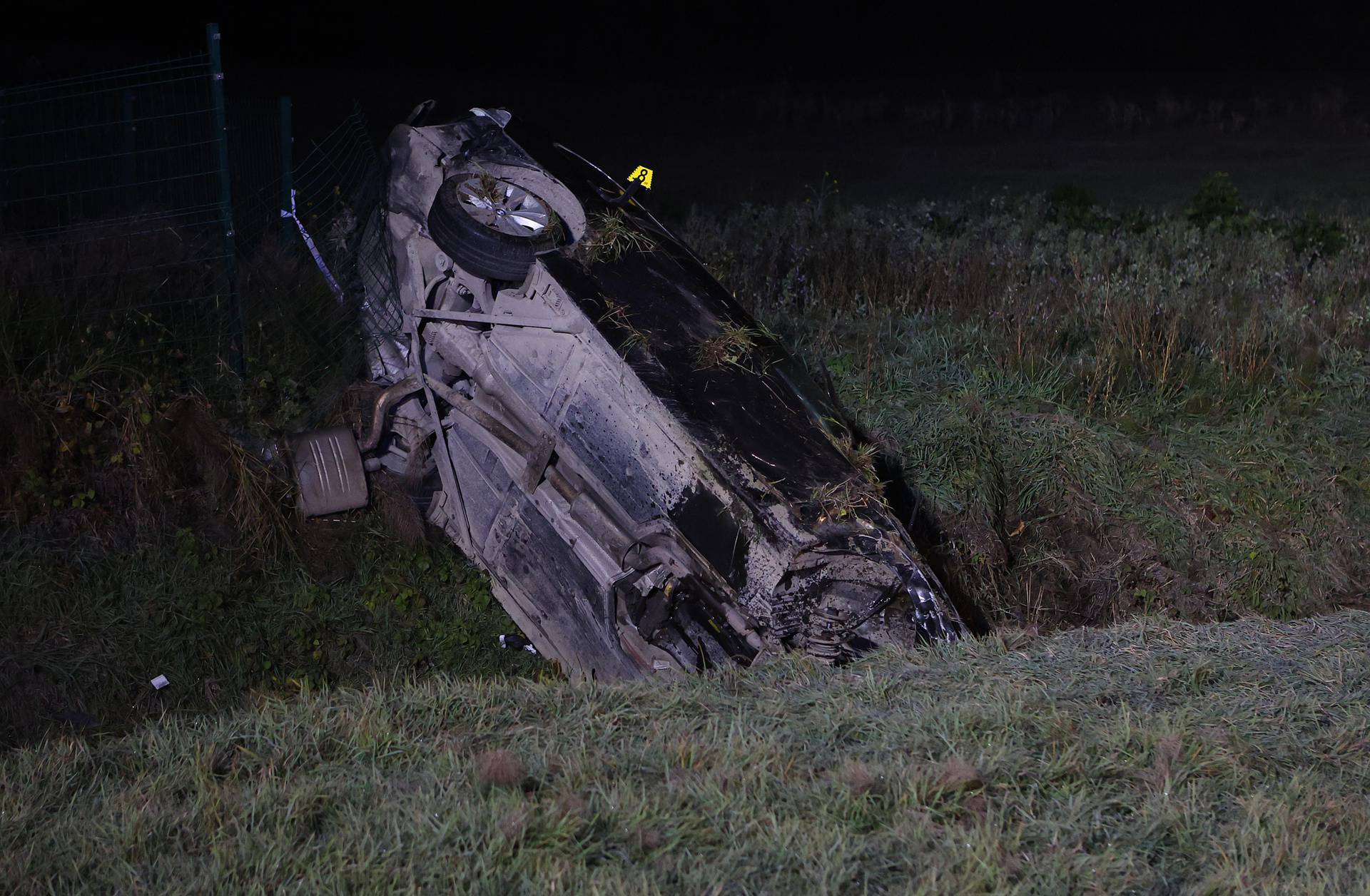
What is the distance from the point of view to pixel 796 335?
25.0 feet

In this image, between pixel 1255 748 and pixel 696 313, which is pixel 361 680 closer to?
pixel 696 313

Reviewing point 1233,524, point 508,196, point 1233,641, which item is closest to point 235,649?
point 508,196

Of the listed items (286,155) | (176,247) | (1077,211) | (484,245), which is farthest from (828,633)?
(1077,211)

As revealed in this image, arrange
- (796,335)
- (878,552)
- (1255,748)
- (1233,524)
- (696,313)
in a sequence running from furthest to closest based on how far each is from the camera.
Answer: (796,335), (1233,524), (696,313), (878,552), (1255,748)

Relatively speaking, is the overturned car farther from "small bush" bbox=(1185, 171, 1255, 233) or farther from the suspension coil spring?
"small bush" bbox=(1185, 171, 1255, 233)

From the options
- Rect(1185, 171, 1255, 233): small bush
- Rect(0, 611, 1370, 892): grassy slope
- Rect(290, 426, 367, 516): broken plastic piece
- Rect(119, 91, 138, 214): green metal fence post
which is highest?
Rect(0, 611, 1370, 892): grassy slope

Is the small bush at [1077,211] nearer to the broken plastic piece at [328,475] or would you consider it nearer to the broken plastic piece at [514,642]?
the broken plastic piece at [514,642]

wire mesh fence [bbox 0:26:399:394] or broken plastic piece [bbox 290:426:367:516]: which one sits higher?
wire mesh fence [bbox 0:26:399:394]

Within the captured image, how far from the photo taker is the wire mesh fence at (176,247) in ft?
19.5

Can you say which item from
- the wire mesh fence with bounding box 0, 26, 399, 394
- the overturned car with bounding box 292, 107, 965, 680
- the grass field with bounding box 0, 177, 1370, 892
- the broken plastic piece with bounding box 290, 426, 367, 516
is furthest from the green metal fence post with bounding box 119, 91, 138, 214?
the broken plastic piece with bounding box 290, 426, 367, 516

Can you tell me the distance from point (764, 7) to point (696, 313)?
14477mm

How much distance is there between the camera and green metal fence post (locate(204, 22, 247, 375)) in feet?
19.6

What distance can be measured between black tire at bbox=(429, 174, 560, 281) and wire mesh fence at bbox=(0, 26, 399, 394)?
2.85ft

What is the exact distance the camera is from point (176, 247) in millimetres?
6277
